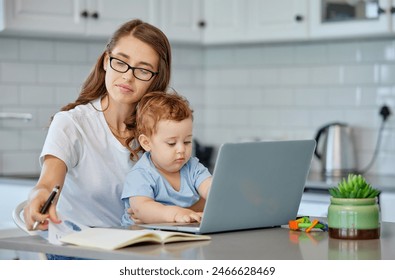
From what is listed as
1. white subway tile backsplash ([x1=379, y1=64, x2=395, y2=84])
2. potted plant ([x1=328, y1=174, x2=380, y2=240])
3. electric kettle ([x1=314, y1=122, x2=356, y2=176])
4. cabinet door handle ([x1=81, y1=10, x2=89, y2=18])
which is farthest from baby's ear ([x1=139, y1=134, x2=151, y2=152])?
white subway tile backsplash ([x1=379, y1=64, x2=395, y2=84])

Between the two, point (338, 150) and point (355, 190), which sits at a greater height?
point (355, 190)

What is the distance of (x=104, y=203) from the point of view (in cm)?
267

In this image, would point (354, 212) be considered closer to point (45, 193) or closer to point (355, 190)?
point (355, 190)

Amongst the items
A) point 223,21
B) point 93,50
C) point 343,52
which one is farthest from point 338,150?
point 93,50

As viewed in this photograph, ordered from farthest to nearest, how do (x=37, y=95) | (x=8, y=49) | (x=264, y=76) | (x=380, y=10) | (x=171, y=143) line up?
(x=264, y=76), (x=37, y=95), (x=8, y=49), (x=380, y=10), (x=171, y=143)

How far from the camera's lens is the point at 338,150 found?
172 inches

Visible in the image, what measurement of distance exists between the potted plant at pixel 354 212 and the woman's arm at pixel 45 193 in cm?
68

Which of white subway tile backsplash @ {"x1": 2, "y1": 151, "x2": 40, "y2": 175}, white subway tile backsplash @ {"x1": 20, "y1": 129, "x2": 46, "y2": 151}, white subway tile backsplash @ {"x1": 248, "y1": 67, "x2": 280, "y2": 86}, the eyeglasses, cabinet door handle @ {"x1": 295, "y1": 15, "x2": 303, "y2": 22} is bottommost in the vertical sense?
white subway tile backsplash @ {"x1": 2, "y1": 151, "x2": 40, "y2": 175}

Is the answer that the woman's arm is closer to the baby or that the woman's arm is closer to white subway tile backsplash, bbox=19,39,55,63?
the baby

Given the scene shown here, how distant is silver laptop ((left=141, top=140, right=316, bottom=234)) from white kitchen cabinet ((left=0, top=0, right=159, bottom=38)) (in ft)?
7.05

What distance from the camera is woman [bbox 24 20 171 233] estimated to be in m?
2.59

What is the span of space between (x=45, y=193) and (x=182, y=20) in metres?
2.62

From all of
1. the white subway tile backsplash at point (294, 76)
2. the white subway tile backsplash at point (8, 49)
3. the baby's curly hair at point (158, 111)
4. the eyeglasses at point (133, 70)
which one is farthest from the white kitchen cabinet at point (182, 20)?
the baby's curly hair at point (158, 111)
